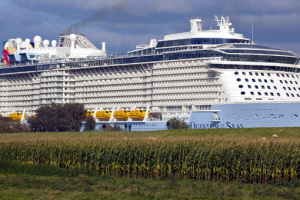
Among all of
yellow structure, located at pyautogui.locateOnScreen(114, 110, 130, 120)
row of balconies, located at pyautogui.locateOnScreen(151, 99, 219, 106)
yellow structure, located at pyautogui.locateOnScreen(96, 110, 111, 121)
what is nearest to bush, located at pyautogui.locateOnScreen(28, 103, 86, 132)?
yellow structure, located at pyautogui.locateOnScreen(96, 110, 111, 121)

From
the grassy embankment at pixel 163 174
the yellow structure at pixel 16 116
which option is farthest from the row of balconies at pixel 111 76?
the grassy embankment at pixel 163 174

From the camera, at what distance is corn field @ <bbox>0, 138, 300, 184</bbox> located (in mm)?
36844

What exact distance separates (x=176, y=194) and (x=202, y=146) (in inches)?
333

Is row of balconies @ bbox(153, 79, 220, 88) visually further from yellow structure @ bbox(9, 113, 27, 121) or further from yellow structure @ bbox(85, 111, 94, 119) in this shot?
yellow structure @ bbox(9, 113, 27, 121)

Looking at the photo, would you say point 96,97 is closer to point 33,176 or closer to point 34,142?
point 34,142

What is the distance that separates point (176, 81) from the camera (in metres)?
92.7

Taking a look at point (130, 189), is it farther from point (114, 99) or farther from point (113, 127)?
point (114, 99)

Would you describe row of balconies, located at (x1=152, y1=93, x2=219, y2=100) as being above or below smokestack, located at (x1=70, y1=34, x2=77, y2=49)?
below

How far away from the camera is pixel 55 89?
10919cm

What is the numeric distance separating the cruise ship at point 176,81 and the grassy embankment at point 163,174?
128 feet

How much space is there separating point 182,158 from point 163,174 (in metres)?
1.60

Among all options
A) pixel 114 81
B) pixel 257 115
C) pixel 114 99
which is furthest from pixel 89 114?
pixel 257 115

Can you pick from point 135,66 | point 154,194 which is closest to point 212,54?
point 135,66

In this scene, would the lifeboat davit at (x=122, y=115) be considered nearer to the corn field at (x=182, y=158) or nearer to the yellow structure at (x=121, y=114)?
the yellow structure at (x=121, y=114)
